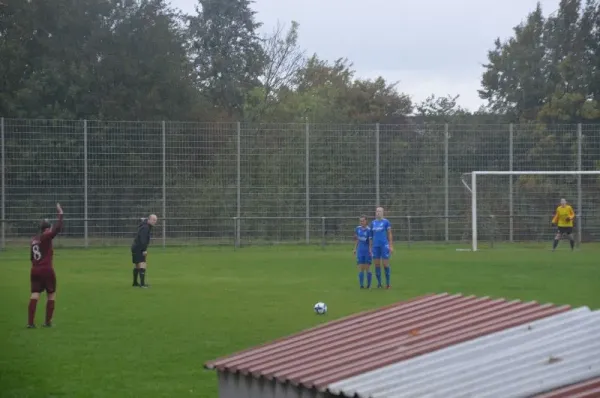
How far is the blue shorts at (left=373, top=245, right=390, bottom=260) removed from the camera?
2245 cm

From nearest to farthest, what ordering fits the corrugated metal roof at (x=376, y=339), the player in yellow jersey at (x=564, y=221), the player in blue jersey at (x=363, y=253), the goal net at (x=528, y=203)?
the corrugated metal roof at (x=376, y=339) → the player in blue jersey at (x=363, y=253) → the player in yellow jersey at (x=564, y=221) → the goal net at (x=528, y=203)

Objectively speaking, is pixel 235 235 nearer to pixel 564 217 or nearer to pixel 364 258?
pixel 564 217

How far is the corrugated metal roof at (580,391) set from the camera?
6.45m

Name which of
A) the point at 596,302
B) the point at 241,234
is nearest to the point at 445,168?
the point at 241,234

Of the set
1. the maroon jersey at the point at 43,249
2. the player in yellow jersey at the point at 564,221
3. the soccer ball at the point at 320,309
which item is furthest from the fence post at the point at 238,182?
Result: the maroon jersey at the point at 43,249

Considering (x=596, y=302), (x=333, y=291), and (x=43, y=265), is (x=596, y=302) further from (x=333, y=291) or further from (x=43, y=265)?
(x=43, y=265)

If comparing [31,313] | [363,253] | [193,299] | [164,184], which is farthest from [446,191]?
[31,313]

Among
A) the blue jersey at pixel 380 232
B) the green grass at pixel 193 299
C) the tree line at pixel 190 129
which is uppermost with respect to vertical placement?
the tree line at pixel 190 129

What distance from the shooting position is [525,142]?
3862 cm

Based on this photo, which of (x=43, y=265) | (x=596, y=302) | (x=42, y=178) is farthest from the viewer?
(x=42, y=178)

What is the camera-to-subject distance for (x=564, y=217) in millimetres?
34375

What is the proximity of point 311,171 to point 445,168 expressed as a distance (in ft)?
15.1

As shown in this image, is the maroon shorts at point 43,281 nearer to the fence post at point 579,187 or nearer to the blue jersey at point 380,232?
the blue jersey at point 380,232

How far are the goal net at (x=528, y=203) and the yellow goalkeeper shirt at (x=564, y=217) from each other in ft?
8.35
